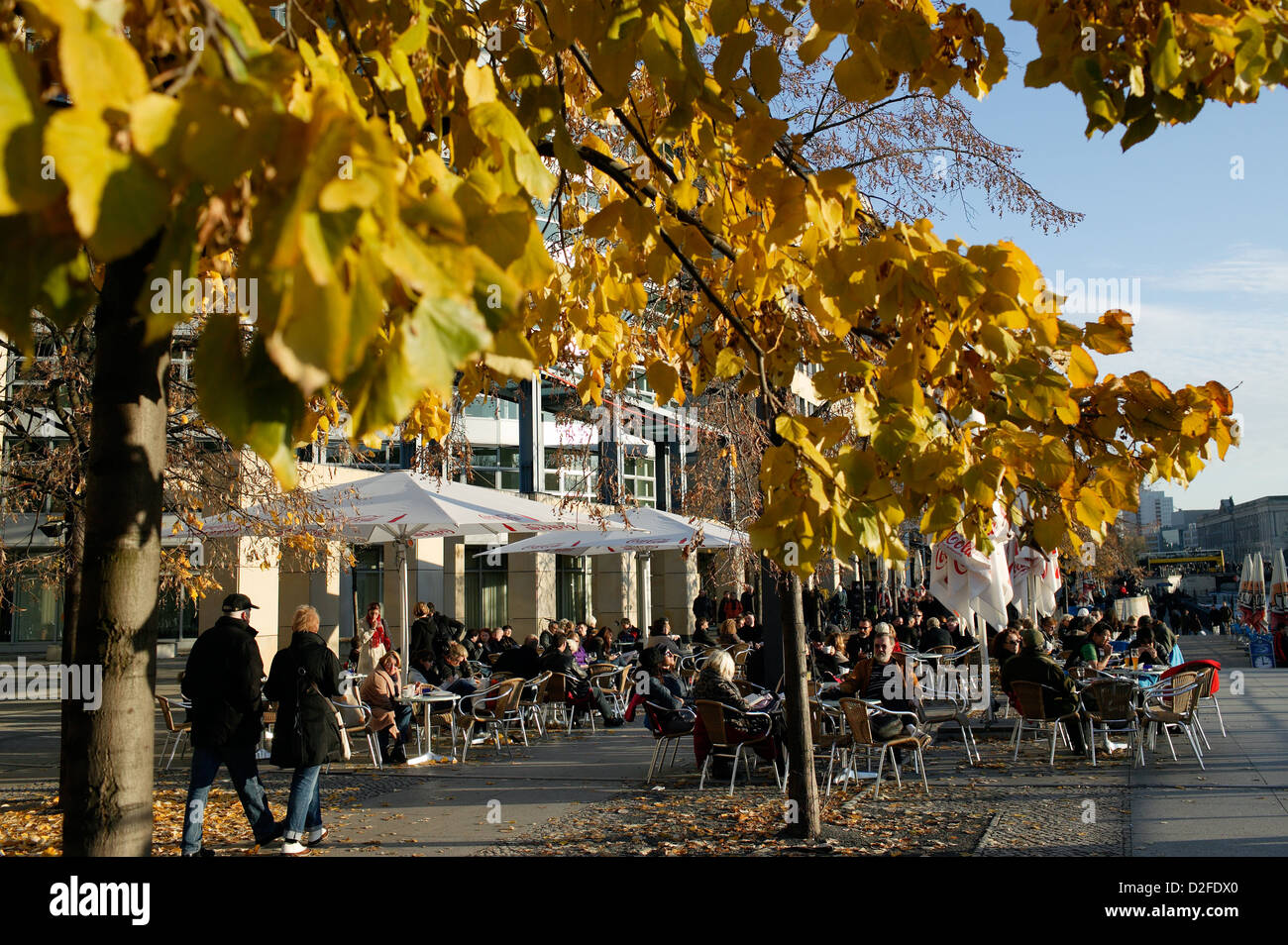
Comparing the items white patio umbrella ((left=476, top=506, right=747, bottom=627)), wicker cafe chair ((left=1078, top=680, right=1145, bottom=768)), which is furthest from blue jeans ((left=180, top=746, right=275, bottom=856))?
white patio umbrella ((left=476, top=506, right=747, bottom=627))

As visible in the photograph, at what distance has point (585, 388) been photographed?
234 inches

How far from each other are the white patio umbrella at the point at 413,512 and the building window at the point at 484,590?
1367 centimetres

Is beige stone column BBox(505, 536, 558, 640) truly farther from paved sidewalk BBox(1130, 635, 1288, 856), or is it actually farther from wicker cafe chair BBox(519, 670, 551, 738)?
paved sidewalk BBox(1130, 635, 1288, 856)

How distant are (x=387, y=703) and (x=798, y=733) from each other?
571cm

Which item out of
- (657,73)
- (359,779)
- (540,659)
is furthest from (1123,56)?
(540,659)

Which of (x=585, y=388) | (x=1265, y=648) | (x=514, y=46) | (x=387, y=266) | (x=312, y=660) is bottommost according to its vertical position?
(x=1265, y=648)

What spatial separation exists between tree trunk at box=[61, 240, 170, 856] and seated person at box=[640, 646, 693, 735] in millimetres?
8111

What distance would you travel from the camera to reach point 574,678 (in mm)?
15203

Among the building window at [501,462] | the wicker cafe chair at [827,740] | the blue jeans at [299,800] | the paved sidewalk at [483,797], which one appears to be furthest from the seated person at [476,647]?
the building window at [501,462]

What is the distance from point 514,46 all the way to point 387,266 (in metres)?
3.10
